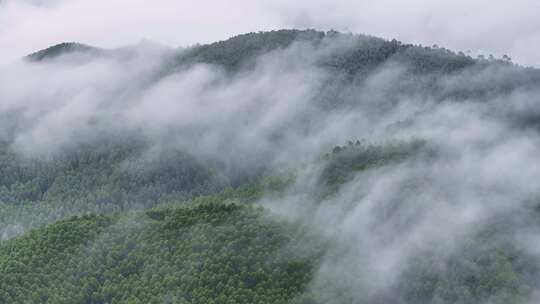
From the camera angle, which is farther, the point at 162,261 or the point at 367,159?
the point at 367,159

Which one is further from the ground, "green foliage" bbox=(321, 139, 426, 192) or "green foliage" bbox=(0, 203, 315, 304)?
"green foliage" bbox=(321, 139, 426, 192)

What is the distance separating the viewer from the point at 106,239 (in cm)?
16738

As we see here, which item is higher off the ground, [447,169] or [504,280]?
[447,169]

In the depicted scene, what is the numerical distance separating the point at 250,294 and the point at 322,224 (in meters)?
28.4

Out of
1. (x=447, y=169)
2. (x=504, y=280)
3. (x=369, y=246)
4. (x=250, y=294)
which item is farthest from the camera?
(x=447, y=169)

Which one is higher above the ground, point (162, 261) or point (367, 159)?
point (367, 159)

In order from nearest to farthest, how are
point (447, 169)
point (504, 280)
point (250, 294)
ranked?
point (504, 280) < point (250, 294) < point (447, 169)

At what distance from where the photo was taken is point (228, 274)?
15225 centimetres

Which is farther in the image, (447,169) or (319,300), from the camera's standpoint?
(447,169)

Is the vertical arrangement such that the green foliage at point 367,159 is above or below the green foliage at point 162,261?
above

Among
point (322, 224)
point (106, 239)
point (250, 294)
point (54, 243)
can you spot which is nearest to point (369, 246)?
point (322, 224)

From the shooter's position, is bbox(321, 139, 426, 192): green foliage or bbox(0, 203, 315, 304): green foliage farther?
bbox(321, 139, 426, 192): green foliage

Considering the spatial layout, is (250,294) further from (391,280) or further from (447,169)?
(447,169)

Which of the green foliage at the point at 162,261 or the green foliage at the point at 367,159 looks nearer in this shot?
the green foliage at the point at 162,261
